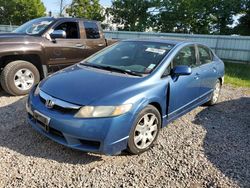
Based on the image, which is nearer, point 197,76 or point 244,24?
point 197,76

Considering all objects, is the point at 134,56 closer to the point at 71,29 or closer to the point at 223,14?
the point at 71,29

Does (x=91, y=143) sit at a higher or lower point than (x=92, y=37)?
lower

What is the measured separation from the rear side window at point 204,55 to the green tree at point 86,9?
28.2m

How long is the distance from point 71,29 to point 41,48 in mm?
1174

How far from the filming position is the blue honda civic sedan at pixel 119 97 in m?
3.16

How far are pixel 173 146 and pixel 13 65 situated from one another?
359 centimetres

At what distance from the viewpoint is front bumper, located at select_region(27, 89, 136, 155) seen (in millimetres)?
3115

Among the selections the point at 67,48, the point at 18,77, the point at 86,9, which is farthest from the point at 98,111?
the point at 86,9

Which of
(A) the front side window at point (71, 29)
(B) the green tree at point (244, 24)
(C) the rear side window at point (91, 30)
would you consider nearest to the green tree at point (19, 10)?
(B) the green tree at point (244, 24)

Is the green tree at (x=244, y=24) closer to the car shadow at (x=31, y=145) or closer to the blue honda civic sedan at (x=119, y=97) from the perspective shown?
the blue honda civic sedan at (x=119, y=97)

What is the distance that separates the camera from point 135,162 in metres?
3.47

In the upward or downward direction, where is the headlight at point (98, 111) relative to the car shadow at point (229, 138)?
upward

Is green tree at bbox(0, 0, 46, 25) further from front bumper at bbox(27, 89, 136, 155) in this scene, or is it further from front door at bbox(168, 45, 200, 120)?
front bumper at bbox(27, 89, 136, 155)

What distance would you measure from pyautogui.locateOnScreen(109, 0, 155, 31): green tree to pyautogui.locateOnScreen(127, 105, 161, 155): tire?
26067mm
